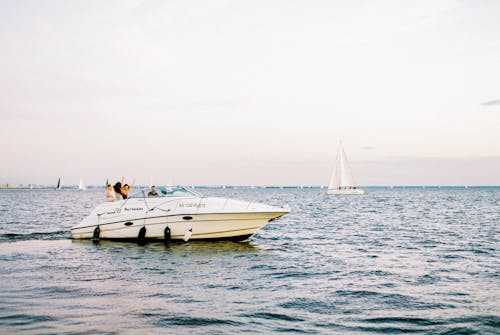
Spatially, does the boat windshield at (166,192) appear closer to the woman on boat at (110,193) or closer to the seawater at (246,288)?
the woman on boat at (110,193)

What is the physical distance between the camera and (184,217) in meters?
20.7

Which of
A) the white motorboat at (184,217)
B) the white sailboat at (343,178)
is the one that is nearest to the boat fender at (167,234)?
the white motorboat at (184,217)

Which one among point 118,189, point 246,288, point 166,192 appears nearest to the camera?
point 246,288

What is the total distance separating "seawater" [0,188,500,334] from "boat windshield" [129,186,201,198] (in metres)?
2.23

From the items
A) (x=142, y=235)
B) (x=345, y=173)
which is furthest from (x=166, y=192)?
(x=345, y=173)

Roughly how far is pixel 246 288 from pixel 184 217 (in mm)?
8877

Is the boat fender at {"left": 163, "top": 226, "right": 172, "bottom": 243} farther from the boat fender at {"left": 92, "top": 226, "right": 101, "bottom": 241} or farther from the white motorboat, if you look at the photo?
the boat fender at {"left": 92, "top": 226, "right": 101, "bottom": 241}

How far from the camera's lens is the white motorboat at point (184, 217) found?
20.7 m

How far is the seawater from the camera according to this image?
29.3ft

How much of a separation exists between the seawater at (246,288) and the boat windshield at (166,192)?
7.31 feet

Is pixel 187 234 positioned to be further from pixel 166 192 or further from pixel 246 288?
pixel 246 288

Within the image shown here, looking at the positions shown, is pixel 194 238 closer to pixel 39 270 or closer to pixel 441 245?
pixel 39 270

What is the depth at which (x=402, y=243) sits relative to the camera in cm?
2339

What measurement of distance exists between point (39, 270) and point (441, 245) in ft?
56.2
